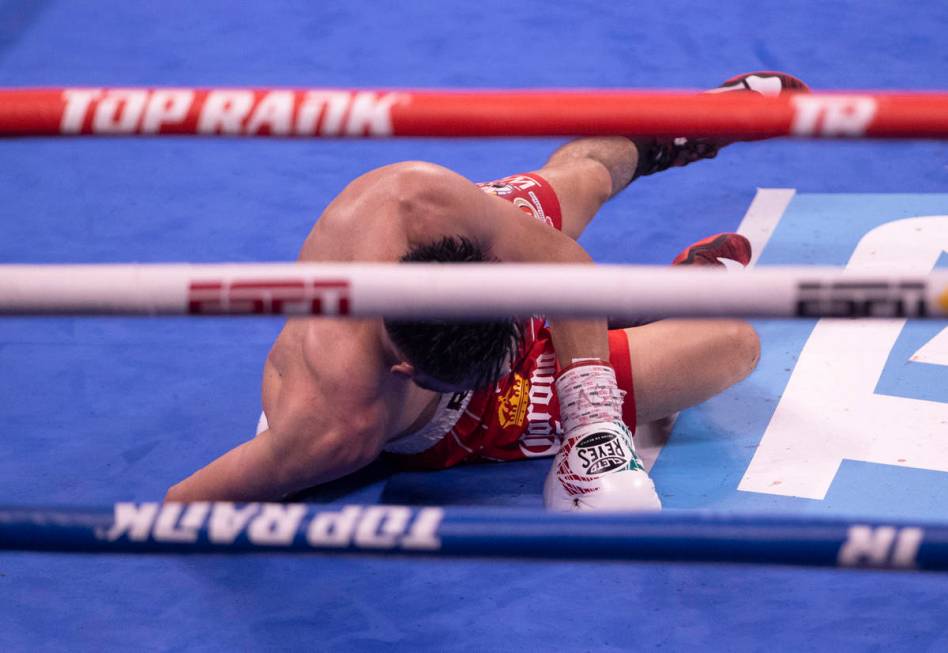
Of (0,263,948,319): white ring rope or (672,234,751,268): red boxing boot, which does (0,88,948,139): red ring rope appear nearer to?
(0,263,948,319): white ring rope

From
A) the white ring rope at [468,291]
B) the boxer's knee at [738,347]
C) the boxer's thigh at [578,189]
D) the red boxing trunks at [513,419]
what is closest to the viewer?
the white ring rope at [468,291]

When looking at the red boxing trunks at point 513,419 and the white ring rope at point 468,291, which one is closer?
the white ring rope at point 468,291

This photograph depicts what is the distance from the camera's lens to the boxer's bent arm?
2.19 meters

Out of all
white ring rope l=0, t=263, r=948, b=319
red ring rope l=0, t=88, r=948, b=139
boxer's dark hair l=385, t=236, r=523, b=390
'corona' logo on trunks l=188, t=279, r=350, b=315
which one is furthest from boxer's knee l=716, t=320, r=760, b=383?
'corona' logo on trunks l=188, t=279, r=350, b=315

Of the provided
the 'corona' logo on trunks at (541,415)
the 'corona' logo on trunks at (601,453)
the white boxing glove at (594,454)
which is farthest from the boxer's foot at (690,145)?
the 'corona' logo on trunks at (601,453)

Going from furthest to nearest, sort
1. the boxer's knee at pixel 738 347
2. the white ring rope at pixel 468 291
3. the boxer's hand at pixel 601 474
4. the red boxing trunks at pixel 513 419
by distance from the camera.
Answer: the boxer's knee at pixel 738 347 < the red boxing trunks at pixel 513 419 < the boxer's hand at pixel 601 474 < the white ring rope at pixel 468 291

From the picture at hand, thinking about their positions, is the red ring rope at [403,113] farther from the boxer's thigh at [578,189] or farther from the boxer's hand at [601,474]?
the boxer's thigh at [578,189]

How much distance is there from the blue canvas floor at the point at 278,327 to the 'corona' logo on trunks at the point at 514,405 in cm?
12

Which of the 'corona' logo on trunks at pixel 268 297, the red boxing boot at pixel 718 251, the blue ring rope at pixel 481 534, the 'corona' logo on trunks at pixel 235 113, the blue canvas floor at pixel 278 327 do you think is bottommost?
the blue canvas floor at pixel 278 327

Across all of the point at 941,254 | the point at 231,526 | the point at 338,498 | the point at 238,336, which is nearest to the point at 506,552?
the point at 231,526

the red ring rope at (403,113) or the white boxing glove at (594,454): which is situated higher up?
the red ring rope at (403,113)

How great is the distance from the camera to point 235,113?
49.8 inches

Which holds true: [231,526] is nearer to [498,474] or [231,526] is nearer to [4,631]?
[4,631]

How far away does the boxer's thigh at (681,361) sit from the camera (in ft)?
8.21
